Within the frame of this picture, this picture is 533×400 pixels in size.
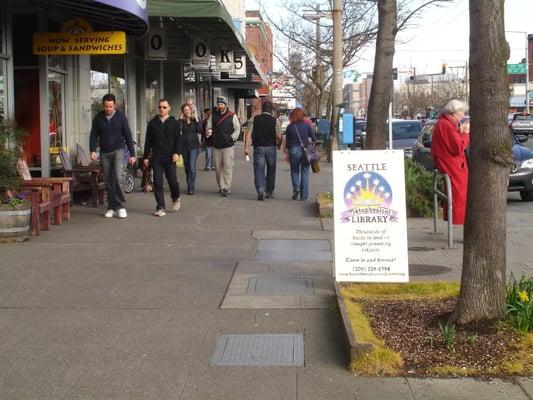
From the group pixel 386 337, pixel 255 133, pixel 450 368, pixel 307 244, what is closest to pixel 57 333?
pixel 386 337

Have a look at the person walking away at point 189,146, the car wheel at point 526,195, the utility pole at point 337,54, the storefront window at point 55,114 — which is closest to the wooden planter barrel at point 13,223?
the storefront window at point 55,114

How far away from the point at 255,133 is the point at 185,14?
250 cm

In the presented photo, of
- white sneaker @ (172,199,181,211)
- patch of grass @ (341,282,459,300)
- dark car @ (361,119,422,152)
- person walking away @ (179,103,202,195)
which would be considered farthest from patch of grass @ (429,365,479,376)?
dark car @ (361,119,422,152)

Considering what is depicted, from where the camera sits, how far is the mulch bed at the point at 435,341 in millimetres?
4641

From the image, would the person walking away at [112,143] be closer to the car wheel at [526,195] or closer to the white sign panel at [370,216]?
the white sign panel at [370,216]

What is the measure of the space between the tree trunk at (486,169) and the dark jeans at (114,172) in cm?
701

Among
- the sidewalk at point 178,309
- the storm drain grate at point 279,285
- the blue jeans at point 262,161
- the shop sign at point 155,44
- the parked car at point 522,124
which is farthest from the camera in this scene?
the parked car at point 522,124

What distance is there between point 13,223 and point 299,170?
234 inches

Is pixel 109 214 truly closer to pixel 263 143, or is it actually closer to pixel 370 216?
pixel 263 143

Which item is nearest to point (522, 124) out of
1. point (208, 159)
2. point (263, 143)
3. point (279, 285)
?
point (208, 159)

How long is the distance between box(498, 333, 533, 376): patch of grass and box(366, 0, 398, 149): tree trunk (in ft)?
20.0

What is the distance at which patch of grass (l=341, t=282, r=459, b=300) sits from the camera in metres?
6.11

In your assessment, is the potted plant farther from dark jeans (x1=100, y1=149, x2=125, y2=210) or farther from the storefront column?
the storefront column

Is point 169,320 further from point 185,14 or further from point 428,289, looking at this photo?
point 185,14
